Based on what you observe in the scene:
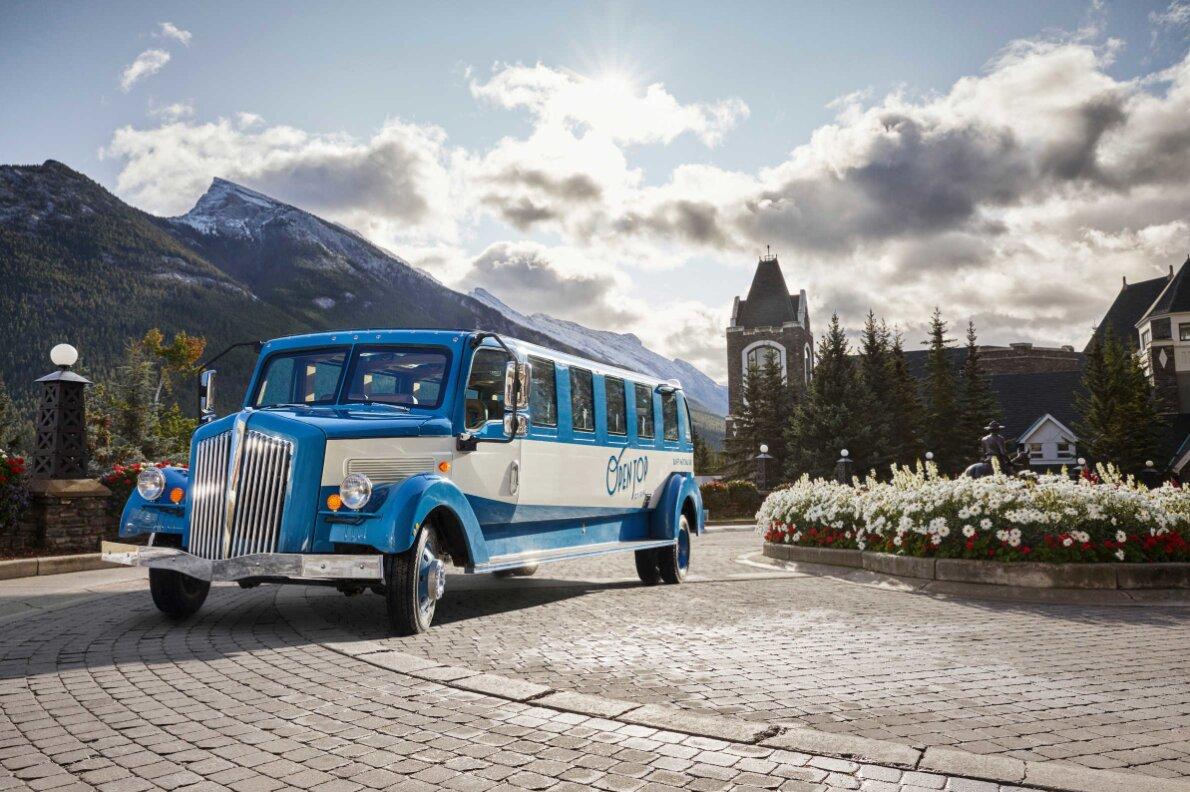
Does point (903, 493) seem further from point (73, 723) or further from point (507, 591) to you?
point (73, 723)

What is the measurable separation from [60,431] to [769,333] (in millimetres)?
76431

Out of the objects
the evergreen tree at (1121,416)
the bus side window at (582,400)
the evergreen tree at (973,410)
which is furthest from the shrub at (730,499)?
the bus side window at (582,400)

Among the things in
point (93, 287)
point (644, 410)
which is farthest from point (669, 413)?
point (93, 287)

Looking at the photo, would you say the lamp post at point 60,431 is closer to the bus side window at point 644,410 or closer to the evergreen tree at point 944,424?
the bus side window at point 644,410

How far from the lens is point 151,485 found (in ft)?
25.7

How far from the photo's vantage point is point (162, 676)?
5707 mm

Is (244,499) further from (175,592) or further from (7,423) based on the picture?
(7,423)

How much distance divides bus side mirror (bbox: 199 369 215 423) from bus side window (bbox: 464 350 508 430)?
107 inches

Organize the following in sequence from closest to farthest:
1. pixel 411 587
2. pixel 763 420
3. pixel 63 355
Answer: pixel 411 587
pixel 63 355
pixel 763 420

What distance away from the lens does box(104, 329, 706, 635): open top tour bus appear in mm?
7062

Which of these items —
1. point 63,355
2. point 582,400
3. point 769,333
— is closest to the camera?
point 582,400

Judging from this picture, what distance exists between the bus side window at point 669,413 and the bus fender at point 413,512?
537cm

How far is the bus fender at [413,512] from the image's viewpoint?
686 cm

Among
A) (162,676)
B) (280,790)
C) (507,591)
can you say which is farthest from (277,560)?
(507,591)
